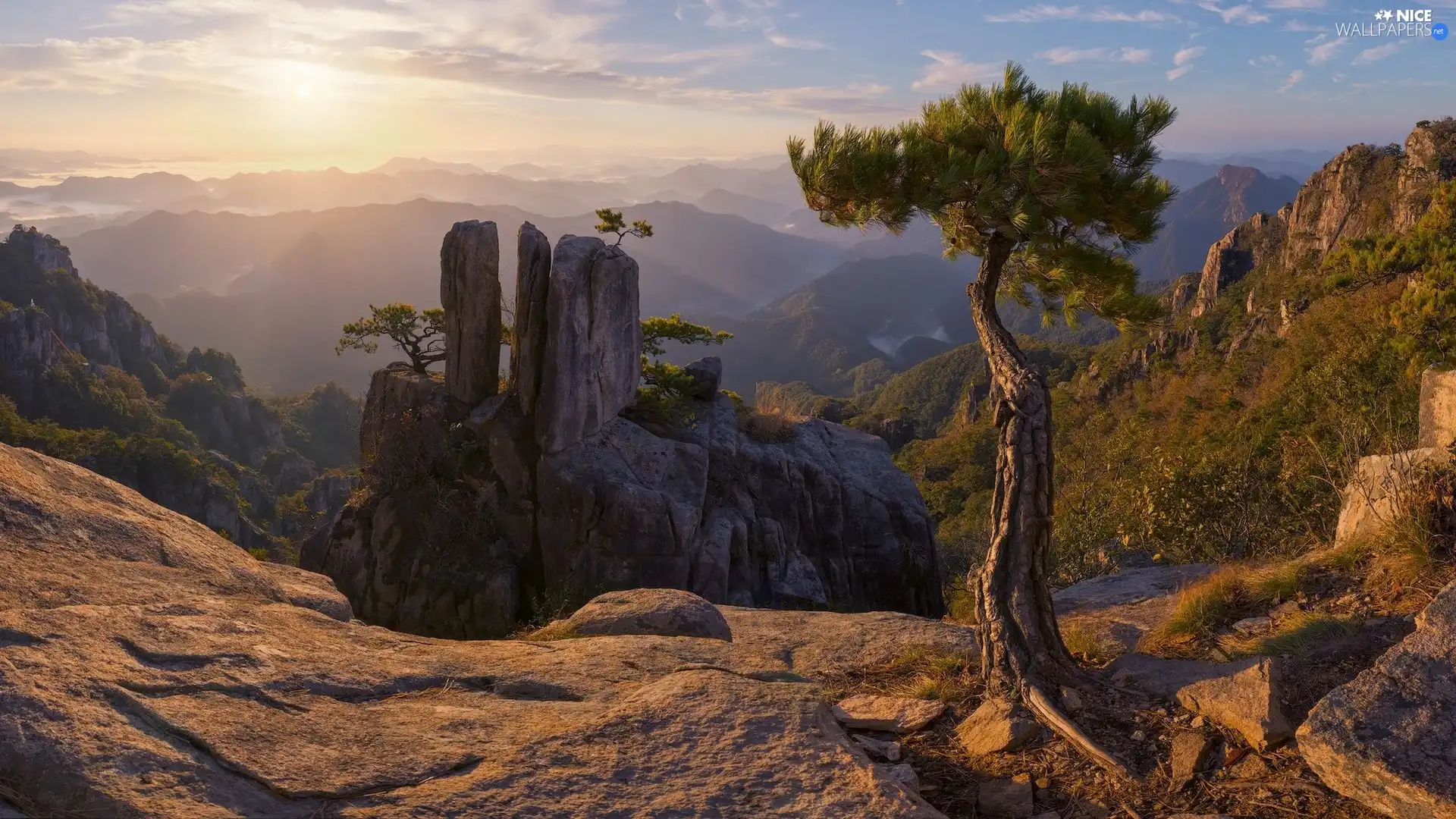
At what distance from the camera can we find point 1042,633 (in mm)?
6074

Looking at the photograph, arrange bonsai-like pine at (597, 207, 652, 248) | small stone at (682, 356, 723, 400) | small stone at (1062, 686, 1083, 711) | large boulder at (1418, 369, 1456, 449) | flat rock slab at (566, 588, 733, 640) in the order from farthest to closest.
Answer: small stone at (682, 356, 723, 400), bonsai-like pine at (597, 207, 652, 248), flat rock slab at (566, 588, 733, 640), large boulder at (1418, 369, 1456, 449), small stone at (1062, 686, 1083, 711)

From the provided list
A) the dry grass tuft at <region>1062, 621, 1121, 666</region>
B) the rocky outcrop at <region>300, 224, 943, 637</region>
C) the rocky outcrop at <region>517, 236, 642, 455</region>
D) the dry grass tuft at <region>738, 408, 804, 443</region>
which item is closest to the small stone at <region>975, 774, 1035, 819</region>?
the dry grass tuft at <region>1062, 621, 1121, 666</region>

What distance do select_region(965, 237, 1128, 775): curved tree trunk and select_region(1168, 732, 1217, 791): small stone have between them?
88 cm

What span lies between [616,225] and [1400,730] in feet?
66.2

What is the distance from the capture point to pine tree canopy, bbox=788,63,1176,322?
639 cm

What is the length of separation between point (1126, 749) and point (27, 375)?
82.6 m

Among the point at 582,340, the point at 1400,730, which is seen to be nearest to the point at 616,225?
the point at 582,340

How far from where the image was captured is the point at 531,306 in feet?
68.9

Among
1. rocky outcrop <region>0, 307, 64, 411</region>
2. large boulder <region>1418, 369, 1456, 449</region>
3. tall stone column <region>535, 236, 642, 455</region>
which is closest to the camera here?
large boulder <region>1418, 369, 1456, 449</region>

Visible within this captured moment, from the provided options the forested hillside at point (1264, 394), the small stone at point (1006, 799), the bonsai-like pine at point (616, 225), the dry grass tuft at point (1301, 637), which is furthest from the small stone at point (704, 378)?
the small stone at point (1006, 799)

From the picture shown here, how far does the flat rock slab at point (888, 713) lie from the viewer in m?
5.52

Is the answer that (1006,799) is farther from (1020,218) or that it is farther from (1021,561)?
(1020,218)

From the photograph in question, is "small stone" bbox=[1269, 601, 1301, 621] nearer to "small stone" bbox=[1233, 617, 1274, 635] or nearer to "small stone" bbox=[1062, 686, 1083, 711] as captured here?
"small stone" bbox=[1233, 617, 1274, 635]

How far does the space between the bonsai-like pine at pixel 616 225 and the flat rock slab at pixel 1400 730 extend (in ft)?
62.4
